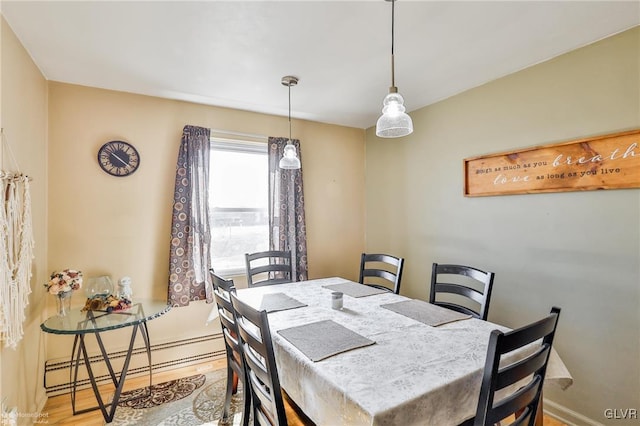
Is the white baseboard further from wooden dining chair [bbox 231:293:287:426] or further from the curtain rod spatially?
the curtain rod

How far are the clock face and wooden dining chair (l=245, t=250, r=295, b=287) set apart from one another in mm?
1261

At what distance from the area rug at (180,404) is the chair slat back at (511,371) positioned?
67.0 inches

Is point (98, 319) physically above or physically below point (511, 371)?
below

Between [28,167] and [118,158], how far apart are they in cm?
66

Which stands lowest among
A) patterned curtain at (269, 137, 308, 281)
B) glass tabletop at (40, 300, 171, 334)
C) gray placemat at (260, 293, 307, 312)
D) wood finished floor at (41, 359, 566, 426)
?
wood finished floor at (41, 359, 566, 426)

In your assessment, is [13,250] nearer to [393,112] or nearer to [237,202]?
[237,202]

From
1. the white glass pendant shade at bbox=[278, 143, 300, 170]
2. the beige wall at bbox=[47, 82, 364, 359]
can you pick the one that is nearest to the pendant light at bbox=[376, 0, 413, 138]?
the white glass pendant shade at bbox=[278, 143, 300, 170]

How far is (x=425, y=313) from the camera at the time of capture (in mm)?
1841

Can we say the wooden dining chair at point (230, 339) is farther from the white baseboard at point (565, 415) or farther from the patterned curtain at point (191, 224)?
the white baseboard at point (565, 415)

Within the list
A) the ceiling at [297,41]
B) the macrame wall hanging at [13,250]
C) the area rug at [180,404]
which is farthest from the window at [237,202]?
the macrame wall hanging at [13,250]

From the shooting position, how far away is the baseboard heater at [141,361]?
96.3 inches

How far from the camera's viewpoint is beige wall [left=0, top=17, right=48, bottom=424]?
1.75 meters

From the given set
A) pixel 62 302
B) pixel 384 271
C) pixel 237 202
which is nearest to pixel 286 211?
pixel 237 202

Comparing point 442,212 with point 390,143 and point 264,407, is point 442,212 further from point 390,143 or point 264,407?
point 264,407
